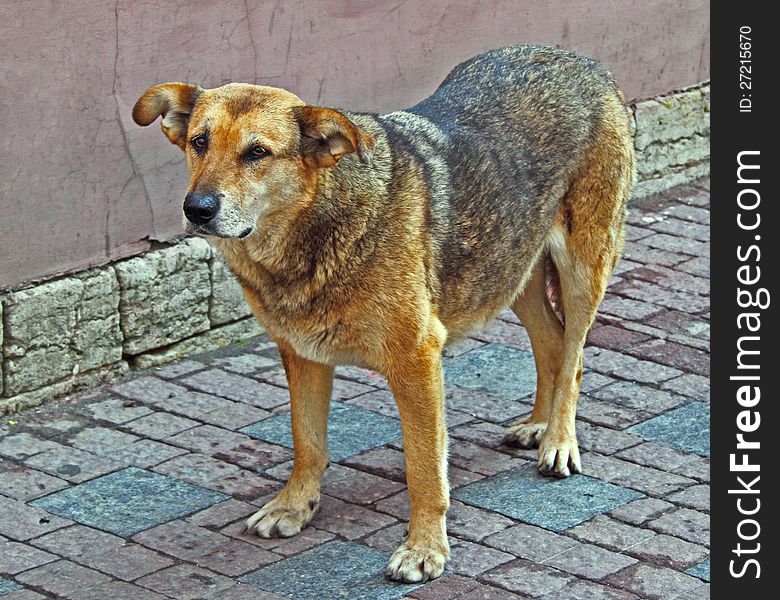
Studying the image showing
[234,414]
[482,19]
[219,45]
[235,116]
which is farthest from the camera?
[482,19]

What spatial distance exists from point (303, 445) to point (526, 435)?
124cm

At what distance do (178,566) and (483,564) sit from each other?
47.5 inches

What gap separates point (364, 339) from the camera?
5.37 meters

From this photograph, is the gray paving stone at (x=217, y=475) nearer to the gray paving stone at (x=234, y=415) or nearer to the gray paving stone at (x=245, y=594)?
the gray paving stone at (x=234, y=415)

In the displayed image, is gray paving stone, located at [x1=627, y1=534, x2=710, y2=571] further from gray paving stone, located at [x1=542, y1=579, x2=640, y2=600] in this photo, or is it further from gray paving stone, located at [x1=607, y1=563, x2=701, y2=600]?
gray paving stone, located at [x1=542, y1=579, x2=640, y2=600]

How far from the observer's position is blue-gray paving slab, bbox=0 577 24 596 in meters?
5.24

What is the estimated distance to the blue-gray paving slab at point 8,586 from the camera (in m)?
5.24

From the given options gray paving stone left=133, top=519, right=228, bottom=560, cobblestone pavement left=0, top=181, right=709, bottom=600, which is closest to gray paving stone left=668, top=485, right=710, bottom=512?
cobblestone pavement left=0, top=181, right=709, bottom=600

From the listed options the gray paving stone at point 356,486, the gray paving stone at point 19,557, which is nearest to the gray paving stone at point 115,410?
the gray paving stone at point 356,486

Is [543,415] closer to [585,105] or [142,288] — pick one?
[585,105]

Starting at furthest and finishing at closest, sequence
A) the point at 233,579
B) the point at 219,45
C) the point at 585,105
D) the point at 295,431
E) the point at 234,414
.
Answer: the point at 219,45 → the point at 234,414 → the point at 585,105 → the point at 295,431 → the point at 233,579

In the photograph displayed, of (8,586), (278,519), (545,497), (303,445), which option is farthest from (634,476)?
(8,586)

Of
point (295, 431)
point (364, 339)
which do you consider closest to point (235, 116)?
point (364, 339)

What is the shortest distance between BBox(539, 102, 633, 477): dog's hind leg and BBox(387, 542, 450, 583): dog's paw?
3.31 feet
